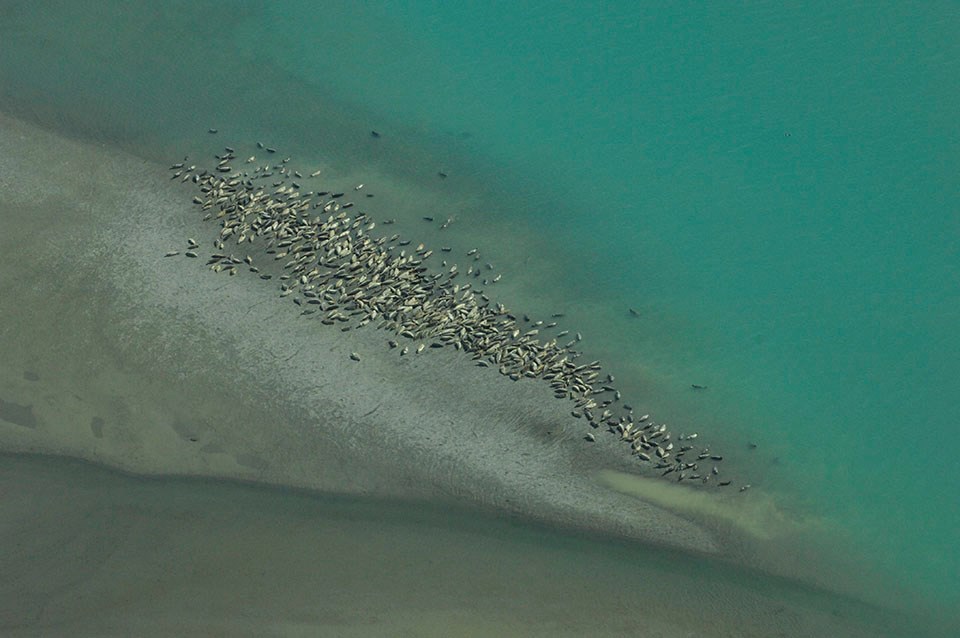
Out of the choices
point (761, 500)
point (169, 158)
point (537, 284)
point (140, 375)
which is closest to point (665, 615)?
point (761, 500)

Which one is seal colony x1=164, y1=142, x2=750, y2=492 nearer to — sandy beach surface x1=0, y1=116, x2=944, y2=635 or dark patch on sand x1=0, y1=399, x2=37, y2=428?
sandy beach surface x1=0, y1=116, x2=944, y2=635

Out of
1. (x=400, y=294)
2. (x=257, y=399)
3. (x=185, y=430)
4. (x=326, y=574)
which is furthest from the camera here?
(x=400, y=294)

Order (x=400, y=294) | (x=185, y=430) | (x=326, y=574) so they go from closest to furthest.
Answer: (x=326, y=574) → (x=185, y=430) → (x=400, y=294)

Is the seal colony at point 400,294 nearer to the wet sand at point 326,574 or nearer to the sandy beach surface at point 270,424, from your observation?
the sandy beach surface at point 270,424

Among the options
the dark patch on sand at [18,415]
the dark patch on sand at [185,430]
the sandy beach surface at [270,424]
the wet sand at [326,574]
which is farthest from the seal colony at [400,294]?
the dark patch on sand at [18,415]

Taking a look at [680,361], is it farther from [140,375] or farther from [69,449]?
[69,449]

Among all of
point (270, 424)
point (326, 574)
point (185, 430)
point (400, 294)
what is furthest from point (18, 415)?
point (400, 294)

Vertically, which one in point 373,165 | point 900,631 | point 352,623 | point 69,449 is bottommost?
point 352,623

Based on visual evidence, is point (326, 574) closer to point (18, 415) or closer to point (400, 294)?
point (400, 294)
